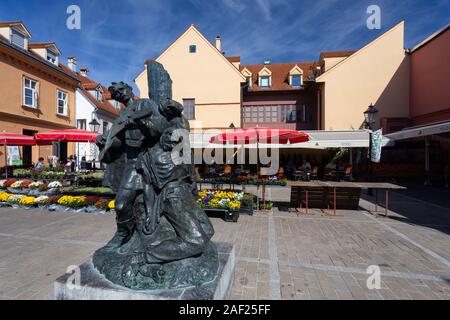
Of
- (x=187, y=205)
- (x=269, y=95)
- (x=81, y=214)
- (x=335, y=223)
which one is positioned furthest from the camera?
(x=269, y=95)

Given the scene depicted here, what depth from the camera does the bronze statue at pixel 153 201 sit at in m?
2.83

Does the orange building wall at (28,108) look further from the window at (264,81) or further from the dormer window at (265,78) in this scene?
the window at (264,81)

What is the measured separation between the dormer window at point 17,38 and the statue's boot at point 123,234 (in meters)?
21.7

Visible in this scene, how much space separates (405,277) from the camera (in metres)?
3.80

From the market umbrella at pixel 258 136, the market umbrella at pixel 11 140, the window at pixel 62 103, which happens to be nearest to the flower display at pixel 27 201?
the market umbrella at pixel 11 140

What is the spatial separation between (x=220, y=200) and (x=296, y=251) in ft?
10.9

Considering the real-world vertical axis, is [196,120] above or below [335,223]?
above

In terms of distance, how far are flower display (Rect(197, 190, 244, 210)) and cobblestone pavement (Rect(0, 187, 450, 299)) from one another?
45 centimetres

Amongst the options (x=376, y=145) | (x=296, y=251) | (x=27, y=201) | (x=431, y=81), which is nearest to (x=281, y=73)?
(x=431, y=81)

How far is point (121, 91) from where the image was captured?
135 inches

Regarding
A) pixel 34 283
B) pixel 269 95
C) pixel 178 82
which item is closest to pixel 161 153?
pixel 34 283

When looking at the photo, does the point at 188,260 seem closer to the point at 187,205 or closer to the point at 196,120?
the point at 187,205

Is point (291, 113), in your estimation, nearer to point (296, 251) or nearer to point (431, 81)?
point (431, 81)
